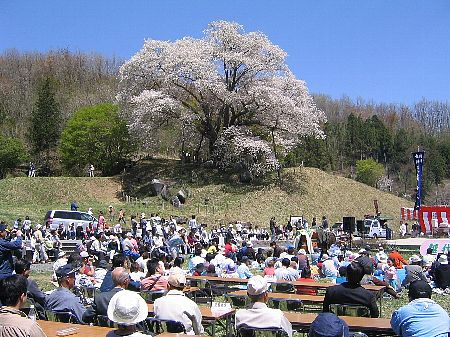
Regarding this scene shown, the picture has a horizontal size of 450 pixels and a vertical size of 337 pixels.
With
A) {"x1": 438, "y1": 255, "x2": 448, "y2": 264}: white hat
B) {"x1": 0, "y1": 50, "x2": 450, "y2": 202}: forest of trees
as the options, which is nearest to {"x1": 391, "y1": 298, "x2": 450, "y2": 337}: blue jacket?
{"x1": 438, "y1": 255, "x2": 448, "y2": 264}: white hat

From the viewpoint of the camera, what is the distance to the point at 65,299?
5.98 meters

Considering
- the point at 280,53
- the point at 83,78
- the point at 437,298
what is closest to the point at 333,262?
the point at 437,298

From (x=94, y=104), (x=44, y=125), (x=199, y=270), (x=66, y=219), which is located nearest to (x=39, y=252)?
(x=66, y=219)

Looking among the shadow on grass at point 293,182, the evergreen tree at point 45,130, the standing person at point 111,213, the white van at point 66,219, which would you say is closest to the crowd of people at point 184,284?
the white van at point 66,219

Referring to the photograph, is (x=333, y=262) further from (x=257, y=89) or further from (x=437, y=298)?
(x=257, y=89)

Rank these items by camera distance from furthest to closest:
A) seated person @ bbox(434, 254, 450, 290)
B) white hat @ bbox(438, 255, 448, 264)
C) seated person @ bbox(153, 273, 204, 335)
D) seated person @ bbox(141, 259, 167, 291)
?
white hat @ bbox(438, 255, 448, 264) → seated person @ bbox(434, 254, 450, 290) → seated person @ bbox(141, 259, 167, 291) → seated person @ bbox(153, 273, 204, 335)

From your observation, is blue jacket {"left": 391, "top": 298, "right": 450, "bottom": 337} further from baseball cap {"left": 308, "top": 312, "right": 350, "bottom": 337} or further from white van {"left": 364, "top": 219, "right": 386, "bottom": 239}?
white van {"left": 364, "top": 219, "right": 386, "bottom": 239}

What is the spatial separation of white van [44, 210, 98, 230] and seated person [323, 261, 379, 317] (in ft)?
61.9

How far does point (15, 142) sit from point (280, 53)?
26501 millimetres

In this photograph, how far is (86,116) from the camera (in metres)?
44.8

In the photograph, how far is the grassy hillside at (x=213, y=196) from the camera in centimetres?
3200

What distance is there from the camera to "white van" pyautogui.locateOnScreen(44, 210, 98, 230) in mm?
23653

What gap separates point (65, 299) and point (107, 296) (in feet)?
1.72

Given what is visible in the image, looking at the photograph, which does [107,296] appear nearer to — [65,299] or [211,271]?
[65,299]
